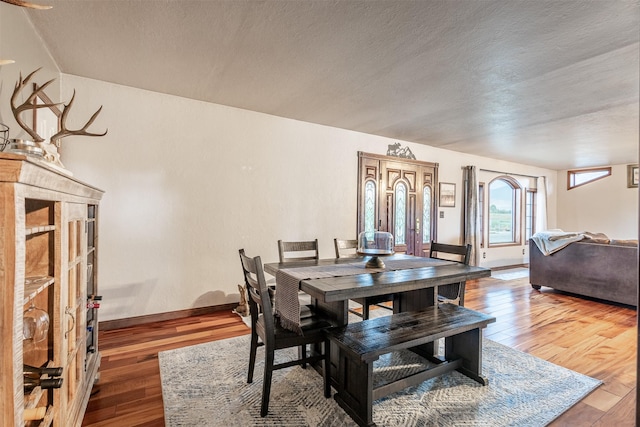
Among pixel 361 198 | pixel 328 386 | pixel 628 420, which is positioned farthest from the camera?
pixel 361 198

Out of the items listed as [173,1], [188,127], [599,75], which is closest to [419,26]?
[173,1]

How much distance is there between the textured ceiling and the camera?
6.20 ft

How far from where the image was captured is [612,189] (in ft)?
23.3

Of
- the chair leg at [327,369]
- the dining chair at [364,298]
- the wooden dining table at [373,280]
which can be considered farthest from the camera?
the dining chair at [364,298]

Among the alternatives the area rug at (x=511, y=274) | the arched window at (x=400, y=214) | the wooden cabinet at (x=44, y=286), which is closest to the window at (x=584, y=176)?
the area rug at (x=511, y=274)

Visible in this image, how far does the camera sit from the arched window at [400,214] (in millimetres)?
5159

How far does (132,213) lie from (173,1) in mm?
2144

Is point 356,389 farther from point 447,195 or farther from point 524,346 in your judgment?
point 447,195

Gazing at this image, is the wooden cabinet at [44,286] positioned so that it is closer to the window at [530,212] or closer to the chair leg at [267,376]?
the chair leg at [267,376]

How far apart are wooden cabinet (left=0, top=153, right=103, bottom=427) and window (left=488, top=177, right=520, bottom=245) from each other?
7.14 m

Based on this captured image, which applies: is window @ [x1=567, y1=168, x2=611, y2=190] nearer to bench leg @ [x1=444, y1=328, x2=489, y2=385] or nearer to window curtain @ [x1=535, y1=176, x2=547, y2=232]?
window curtain @ [x1=535, y1=176, x2=547, y2=232]

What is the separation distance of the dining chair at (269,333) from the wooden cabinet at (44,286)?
34.9 inches

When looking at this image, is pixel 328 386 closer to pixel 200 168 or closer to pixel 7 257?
pixel 7 257

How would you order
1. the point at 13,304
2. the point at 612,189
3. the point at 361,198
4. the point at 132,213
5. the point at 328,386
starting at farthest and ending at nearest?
1. the point at 612,189
2. the point at 361,198
3. the point at 132,213
4. the point at 328,386
5. the point at 13,304
